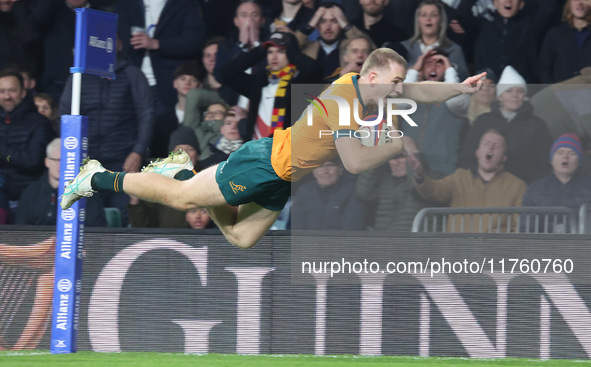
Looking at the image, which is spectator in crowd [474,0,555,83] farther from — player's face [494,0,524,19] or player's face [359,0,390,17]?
player's face [359,0,390,17]

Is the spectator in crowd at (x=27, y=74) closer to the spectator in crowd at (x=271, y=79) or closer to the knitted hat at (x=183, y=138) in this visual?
the knitted hat at (x=183, y=138)

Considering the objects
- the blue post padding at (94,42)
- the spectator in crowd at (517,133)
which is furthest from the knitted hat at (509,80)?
the blue post padding at (94,42)

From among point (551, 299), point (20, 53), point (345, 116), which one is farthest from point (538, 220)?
point (20, 53)

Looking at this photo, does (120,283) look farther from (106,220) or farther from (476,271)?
(476,271)

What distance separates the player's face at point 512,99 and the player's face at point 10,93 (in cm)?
461

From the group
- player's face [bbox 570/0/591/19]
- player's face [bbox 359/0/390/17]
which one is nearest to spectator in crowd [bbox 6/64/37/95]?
player's face [bbox 359/0/390/17]

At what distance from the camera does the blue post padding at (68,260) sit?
6680mm

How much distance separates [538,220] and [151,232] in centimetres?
324

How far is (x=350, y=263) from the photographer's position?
22.9 feet

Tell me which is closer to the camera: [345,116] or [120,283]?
[345,116]

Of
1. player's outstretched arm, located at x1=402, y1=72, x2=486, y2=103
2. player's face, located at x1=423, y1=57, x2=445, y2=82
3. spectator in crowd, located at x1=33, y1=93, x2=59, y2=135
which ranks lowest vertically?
player's outstretched arm, located at x1=402, y1=72, x2=486, y2=103

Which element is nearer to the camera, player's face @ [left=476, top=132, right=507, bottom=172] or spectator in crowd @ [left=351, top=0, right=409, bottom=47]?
player's face @ [left=476, top=132, right=507, bottom=172]

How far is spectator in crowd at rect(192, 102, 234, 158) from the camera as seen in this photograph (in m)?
8.14

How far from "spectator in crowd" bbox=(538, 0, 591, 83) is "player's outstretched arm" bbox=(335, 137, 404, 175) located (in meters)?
3.23
